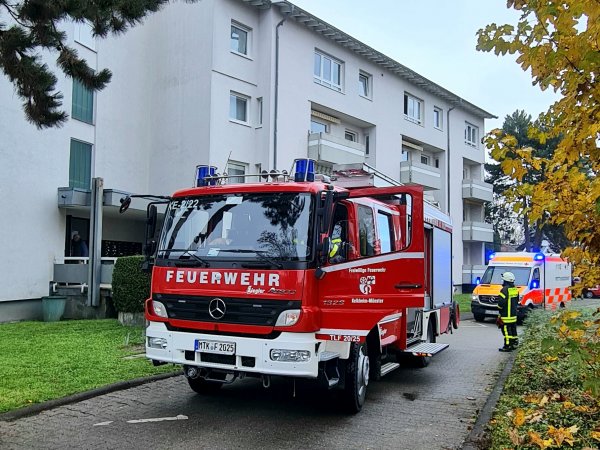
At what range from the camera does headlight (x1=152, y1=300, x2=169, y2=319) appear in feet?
20.8

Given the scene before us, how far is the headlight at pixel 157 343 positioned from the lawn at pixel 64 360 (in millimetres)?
1570

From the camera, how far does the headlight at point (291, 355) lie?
5.61m

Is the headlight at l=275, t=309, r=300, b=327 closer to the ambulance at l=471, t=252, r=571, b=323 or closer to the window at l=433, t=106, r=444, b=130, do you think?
the ambulance at l=471, t=252, r=571, b=323

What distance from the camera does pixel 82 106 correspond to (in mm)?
17906

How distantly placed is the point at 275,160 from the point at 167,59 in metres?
5.58

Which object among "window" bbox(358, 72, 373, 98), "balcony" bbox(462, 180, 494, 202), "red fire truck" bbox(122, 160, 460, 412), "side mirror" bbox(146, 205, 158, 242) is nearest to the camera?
"red fire truck" bbox(122, 160, 460, 412)

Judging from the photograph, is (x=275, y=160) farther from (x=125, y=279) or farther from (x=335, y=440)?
(x=335, y=440)

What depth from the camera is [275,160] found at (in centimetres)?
2042

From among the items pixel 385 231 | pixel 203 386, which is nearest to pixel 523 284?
pixel 385 231

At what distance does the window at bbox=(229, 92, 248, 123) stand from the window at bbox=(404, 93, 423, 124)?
11.3 metres

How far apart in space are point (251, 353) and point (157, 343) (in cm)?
120

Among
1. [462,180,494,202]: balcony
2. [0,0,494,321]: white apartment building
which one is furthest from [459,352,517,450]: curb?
[462,180,494,202]: balcony

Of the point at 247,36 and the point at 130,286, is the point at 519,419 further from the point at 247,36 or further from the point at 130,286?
the point at 247,36

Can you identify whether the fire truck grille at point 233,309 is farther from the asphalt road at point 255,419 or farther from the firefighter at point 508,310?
the firefighter at point 508,310
